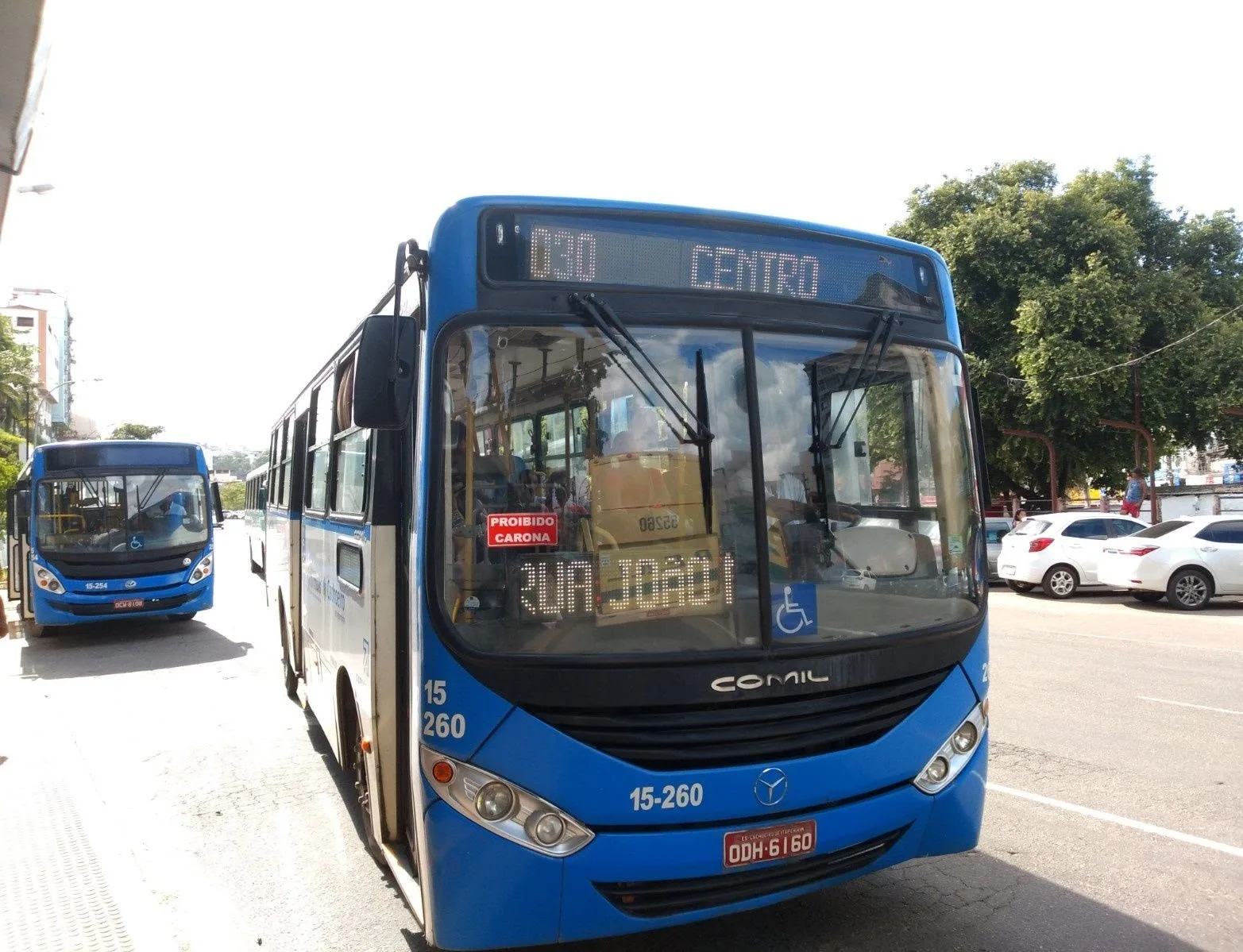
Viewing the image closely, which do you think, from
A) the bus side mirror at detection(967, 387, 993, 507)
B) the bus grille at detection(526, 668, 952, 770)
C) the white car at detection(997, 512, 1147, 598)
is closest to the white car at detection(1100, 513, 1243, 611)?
the white car at detection(997, 512, 1147, 598)

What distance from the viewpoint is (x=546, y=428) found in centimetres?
352

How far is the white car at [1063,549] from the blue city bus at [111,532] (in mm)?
13904

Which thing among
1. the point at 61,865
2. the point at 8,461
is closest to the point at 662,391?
the point at 61,865

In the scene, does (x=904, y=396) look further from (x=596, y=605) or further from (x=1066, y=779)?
(x=1066, y=779)

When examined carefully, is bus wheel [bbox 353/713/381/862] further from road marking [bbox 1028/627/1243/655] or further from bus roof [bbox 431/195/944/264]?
road marking [bbox 1028/627/1243/655]

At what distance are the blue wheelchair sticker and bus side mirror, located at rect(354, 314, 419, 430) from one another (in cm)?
153

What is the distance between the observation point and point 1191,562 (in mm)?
15352

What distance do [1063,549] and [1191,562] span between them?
101 inches

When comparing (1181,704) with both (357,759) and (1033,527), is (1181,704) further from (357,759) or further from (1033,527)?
(1033,527)

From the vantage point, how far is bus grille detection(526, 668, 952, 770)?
3.35 m

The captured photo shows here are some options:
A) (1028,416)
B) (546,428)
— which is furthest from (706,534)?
(1028,416)

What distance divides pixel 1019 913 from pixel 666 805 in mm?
1817

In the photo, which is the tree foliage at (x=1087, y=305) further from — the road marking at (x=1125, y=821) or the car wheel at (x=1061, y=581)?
the road marking at (x=1125, y=821)

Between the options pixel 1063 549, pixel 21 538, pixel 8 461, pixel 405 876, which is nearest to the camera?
pixel 405 876
